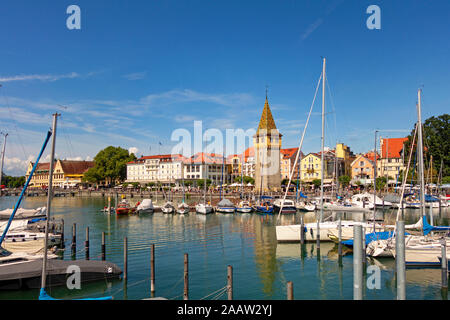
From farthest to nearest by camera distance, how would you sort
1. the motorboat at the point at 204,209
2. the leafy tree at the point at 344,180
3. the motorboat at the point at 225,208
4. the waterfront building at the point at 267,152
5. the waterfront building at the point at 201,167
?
the waterfront building at the point at 201,167, the leafy tree at the point at 344,180, the waterfront building at the point at 267,152, the motorboat at the point at 225,208, the motorboat at the point at 204,209

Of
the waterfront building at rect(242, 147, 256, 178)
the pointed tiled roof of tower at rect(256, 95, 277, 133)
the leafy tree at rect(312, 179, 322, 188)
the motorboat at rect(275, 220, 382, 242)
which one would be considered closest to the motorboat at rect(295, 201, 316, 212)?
the motorboat at rect(275, 220, 382, 242)

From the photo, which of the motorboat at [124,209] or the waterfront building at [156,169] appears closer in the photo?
the motorboat at [124,209]

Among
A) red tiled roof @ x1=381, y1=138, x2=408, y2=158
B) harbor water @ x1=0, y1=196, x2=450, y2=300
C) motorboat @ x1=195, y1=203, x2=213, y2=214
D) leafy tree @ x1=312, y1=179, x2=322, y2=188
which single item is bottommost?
harbor water @ x1=0, y1=196, x2=450, y2=300

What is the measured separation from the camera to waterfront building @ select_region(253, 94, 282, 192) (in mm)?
92938

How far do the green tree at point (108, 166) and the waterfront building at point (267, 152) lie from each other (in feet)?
214

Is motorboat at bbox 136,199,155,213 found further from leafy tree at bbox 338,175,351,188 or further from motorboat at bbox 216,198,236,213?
leafy tree at bbox 338,175,351,188

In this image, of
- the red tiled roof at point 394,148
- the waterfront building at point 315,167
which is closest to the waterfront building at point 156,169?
the waterfront building at point 315,167

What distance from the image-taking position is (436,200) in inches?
2370

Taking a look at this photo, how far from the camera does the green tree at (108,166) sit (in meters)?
134

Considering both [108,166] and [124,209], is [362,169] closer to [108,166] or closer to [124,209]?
[124,209]

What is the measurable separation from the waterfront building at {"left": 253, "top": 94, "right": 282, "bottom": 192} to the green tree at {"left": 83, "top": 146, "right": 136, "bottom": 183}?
2566 inches

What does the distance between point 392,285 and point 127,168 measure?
138 m

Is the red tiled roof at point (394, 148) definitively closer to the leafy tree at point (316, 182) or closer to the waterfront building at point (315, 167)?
the waterfront building at point (315, 167)
